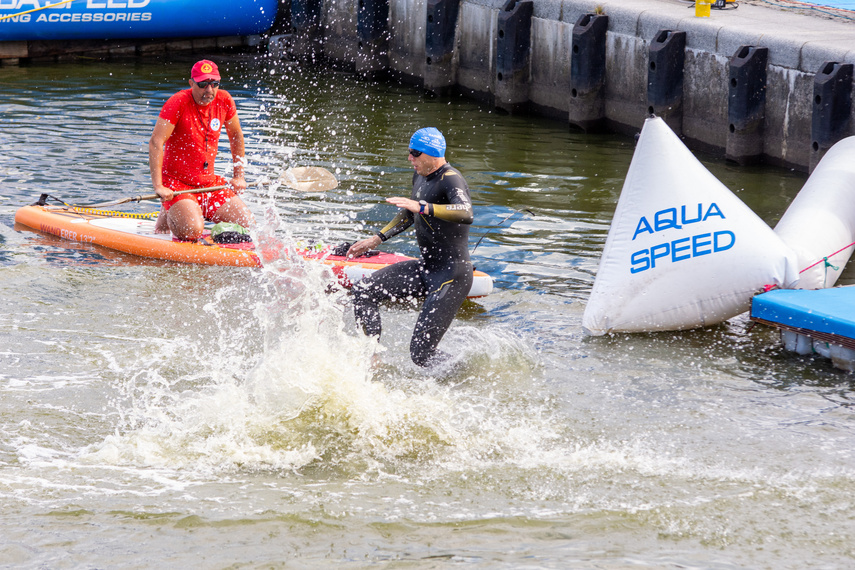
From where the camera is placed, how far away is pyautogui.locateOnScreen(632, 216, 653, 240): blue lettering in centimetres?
683

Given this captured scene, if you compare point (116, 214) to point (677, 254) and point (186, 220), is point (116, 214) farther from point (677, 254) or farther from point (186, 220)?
point (677, 254)

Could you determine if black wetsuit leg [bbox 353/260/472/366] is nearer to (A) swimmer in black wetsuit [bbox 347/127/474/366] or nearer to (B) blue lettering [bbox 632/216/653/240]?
(A) swimmer in black wetsuit [bbox 347/127/474/366]

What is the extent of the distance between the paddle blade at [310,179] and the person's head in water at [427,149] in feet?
11.5

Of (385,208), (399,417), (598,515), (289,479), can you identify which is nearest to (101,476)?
(289,479)

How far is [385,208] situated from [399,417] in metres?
5.00

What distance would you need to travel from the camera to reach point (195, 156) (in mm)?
8227

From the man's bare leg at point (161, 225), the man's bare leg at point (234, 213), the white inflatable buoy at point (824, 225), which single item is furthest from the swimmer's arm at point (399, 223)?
the man's bare leg at point (161, 225)

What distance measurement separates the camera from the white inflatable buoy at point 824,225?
718 cm

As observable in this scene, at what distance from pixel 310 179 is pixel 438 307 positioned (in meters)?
3.83

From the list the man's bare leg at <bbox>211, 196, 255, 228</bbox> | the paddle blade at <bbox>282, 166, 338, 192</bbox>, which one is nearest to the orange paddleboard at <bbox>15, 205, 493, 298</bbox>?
the man's bare leg at <bbox>211, 196, 255, 228</bbox>

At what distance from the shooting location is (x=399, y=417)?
5.48m

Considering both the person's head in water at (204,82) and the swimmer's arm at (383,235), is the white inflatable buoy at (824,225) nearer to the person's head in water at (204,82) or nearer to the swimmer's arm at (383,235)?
the swimmer's arm at (383,235)

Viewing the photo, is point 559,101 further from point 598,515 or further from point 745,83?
point 598,515

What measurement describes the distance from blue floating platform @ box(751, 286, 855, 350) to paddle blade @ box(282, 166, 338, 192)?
432 centimetres
